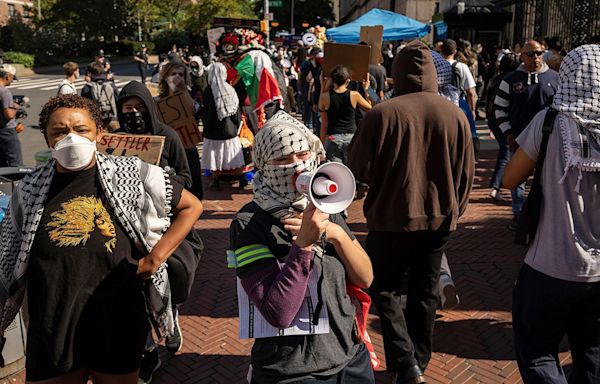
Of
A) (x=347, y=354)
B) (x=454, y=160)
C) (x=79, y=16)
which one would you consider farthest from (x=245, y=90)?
(x=79, y=16)

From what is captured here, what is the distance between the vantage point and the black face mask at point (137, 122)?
154 inches

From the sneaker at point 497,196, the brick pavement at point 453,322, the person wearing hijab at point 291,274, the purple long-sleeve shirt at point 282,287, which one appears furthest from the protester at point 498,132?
the purple long-sleeve shirt at point 282,287

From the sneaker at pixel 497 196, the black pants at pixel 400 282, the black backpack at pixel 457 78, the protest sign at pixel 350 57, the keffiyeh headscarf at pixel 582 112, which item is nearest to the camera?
the keffiyeh headscarf at pixel 582 112

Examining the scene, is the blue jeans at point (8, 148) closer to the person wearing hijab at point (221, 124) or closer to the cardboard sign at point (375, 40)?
the person wearing hijab at point (221, 124)

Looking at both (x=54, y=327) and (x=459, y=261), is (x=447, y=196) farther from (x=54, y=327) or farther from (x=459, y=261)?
(x=459, y=261)

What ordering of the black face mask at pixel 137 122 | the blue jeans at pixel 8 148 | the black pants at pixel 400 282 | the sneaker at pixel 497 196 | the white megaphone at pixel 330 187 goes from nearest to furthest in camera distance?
the white megaphone at pixel 330 187 < the black pants at pixel 400 282 < the black face mask at pixel 137 122 < the sneaker at pixel 497 196 < the blue jeans at pixel 8 148

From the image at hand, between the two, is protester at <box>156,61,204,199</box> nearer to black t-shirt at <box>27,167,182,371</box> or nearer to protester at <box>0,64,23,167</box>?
black t-shirt at <box>27,167,182,371</box>

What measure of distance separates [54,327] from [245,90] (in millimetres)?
6722

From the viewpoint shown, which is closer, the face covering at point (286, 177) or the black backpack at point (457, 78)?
the face covering at point (286, 177)

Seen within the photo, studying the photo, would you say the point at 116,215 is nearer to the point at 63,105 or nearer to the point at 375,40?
the point at 63,105

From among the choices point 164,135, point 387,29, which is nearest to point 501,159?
point 164,135

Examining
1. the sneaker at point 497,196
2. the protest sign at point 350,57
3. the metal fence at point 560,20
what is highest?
the metal fence at point 560,20

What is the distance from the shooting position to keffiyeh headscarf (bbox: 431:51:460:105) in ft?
21.5

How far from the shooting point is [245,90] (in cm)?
876
